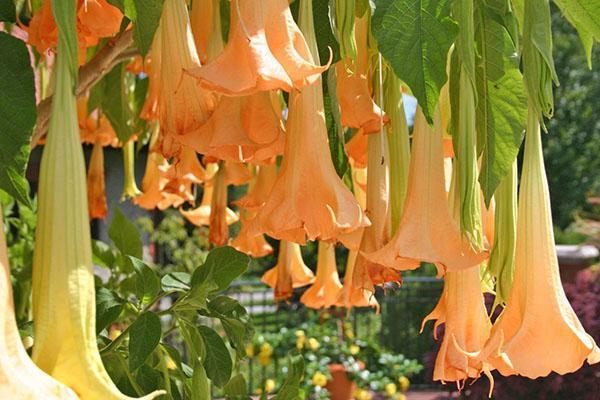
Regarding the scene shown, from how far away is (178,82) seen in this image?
2.24ft

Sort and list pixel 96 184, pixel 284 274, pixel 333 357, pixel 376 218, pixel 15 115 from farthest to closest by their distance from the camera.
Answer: pixel 333 357, pixel 96 184, pixel 284 274, pixel 376 218, pixel 15 115

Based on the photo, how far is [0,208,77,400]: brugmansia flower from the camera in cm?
39

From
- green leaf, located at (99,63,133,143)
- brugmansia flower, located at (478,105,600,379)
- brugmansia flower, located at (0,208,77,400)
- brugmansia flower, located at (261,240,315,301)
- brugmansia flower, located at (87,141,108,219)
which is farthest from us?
brugmansia flower, located at (87,141,108,219)

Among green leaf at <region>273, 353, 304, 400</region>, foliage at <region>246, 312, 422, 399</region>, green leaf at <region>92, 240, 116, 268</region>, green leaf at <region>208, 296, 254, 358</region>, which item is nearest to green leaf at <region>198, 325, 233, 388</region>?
green leaf at <region>208, 296, 254, 358</region>

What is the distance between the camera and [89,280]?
1.45 feet

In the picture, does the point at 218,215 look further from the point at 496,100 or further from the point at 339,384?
the point at 339,384

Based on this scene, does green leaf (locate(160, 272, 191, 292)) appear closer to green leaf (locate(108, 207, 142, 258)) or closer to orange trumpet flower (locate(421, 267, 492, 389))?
green leaf (locate(108, 207, 142, 258))

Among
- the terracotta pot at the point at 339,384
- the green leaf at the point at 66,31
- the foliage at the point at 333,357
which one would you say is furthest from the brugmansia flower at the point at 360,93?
the terracotta pot at the point at 339,384

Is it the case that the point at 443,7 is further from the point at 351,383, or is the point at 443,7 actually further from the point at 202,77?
the point at 351,383

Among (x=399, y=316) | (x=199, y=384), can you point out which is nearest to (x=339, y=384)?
(x=399, y=316)

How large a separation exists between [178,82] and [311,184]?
14 cm

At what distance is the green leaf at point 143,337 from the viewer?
31.8 inches

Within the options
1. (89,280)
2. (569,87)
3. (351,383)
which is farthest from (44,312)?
(569,87)

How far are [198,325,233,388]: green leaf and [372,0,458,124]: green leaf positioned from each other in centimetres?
→ 43
